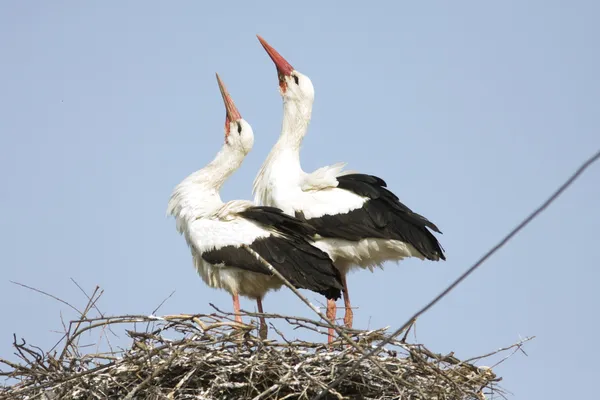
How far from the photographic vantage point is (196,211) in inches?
336

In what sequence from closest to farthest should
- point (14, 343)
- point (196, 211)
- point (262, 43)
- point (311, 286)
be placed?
point (14, 343)
point (311, 286)
point (196, 211)
point (262, 43)

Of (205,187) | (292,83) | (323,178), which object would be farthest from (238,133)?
(292,83)

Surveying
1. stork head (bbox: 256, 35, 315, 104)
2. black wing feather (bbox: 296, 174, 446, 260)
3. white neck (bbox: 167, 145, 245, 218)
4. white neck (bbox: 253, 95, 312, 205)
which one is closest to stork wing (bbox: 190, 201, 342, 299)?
white neck (bbox: 167, 145, 245, 218)

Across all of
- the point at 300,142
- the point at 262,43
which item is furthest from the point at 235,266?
the point at 262,43

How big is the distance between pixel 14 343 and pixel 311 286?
95.7 inches

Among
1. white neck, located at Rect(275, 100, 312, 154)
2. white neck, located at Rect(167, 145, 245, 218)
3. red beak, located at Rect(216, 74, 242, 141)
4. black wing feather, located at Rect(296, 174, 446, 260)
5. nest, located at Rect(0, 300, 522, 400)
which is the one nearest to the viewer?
nest, located at Rect(0, 300, 522, 400)

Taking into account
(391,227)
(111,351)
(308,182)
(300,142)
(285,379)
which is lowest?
(285,379)

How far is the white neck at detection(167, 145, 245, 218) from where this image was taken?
28.2 ft

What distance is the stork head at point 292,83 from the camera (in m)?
9.88

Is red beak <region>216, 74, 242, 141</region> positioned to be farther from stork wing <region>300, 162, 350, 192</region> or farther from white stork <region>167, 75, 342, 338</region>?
stork wing <region>300, 162, 350, 192</region>

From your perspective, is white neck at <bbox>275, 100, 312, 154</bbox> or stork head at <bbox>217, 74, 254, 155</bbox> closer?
stork head at <bbox>217, 74, 254, 155</bbox>

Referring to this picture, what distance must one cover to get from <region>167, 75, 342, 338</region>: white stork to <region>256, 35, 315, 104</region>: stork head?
129 cm

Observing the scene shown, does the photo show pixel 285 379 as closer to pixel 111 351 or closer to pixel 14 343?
pixel 111 351

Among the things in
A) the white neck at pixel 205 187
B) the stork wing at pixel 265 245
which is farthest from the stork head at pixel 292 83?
the stork wing at pixel 265 245
